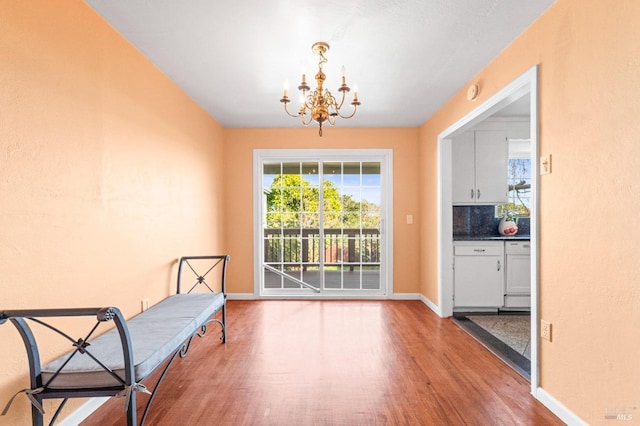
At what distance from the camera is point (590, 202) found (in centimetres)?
167

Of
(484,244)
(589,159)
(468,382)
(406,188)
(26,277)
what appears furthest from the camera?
(406,188)

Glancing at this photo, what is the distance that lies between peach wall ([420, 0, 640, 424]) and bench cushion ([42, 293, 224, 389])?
7.66 feet

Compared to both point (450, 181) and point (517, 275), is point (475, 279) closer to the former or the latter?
point (517, 275)

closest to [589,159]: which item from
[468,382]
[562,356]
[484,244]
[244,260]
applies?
[562,356]

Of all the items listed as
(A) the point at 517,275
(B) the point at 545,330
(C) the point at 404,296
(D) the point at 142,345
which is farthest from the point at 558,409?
(C) the point at 404,296

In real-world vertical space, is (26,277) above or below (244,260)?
above

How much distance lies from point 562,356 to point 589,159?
3.85 ft

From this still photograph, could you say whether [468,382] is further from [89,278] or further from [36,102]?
[36,102]

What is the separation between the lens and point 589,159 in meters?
1.68

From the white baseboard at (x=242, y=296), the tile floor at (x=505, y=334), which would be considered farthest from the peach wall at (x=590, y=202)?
the white baseboard at (x=242, y=296)

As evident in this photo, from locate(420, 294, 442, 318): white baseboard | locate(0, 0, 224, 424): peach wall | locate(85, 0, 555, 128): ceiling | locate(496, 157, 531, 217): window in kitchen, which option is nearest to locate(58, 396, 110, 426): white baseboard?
locate(0, 0, 224, 424): peach wall

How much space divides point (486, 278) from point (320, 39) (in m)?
3.34

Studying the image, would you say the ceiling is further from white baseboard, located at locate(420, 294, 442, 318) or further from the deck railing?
white baseboard, located at locate(420, 294, 442, 318)

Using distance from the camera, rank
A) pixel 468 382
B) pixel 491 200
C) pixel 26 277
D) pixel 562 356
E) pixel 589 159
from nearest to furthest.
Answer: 1. pixel 26 277
2. pixel 589 159
3. pixel 562 356
4. pixel 468 382
5. pixel 491 200
